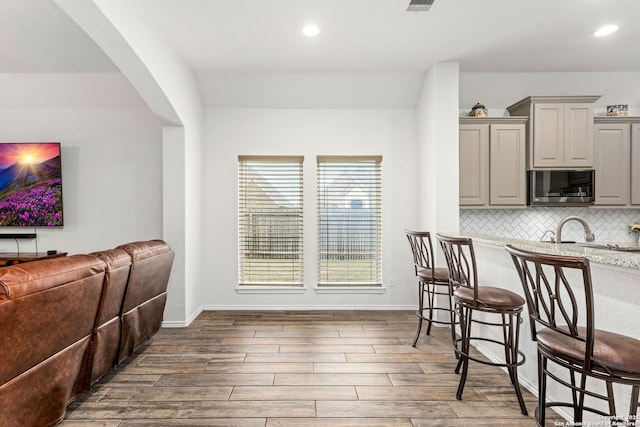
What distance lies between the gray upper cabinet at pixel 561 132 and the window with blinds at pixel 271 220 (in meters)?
2.82

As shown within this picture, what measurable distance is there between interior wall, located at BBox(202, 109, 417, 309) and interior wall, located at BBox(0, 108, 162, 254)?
704 millimetres

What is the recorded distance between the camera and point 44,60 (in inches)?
145

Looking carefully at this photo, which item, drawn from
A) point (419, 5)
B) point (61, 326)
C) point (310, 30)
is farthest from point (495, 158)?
point (61, 326)

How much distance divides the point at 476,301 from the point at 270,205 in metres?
2.84

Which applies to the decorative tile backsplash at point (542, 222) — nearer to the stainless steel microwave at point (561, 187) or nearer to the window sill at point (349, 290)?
the stainless steel microwave at point (561, 187)

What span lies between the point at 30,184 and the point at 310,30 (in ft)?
12.6

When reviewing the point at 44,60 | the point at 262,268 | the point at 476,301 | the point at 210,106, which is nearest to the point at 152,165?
the point at 210,106

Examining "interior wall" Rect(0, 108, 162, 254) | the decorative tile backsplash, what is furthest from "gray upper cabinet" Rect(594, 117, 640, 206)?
"interior wall" Rect(0, 108, 162, 254)

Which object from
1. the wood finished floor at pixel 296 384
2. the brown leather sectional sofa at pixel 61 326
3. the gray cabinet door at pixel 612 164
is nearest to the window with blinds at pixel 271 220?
the wood finished floor at pixel 296 384

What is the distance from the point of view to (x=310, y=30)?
10.4 feet

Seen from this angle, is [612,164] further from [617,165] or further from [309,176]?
[309,176]

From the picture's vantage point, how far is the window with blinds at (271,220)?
445 cm

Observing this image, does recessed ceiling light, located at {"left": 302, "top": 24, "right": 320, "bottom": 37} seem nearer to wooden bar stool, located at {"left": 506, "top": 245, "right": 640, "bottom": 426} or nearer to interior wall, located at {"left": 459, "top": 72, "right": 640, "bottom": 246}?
interior wall, located at {"left": 459, "top": 72, "right": 640, "bottom": 246}

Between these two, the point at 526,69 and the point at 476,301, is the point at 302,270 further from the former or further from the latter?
the point at 526,69
